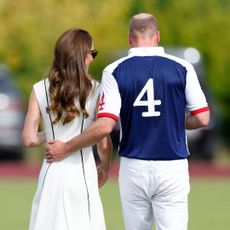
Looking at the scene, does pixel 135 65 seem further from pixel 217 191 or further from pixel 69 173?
pixel 217 191

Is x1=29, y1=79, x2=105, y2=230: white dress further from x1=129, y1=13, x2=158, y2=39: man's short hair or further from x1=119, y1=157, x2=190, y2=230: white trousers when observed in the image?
x1=129, y1=13, x2=158, y2=39: man's short hair

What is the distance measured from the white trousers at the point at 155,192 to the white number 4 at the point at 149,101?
328mm

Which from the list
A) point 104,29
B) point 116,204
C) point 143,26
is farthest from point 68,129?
point 104,29

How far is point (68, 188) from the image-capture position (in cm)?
752

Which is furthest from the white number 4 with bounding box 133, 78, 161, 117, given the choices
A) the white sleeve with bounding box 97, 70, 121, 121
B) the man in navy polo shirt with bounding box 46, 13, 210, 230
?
the white sleeve with bounding box 97, 70, 121, 121

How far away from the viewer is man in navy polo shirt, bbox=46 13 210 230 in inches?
293

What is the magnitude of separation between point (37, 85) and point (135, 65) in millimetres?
678

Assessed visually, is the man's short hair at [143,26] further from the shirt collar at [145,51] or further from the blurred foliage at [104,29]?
the blurred foliage at [104,29]

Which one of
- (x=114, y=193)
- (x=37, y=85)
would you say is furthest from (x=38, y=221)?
(x=114, y=193)

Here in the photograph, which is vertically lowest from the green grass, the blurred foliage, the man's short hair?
the green grass

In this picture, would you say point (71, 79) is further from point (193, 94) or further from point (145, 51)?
point (193, 94)

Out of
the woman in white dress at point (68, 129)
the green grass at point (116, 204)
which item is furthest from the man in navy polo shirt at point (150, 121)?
the green grass at point (116, 204)

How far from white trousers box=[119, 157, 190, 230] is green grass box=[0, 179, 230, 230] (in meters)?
4.98

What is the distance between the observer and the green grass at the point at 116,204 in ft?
43.3
